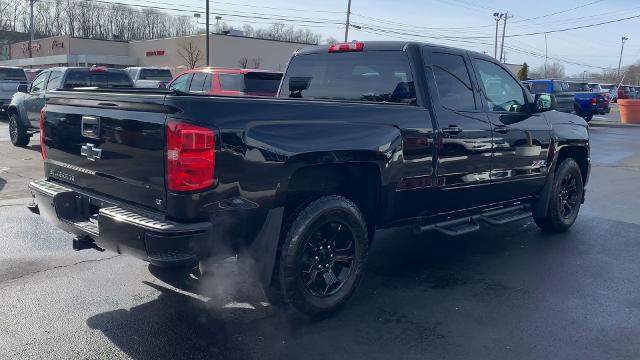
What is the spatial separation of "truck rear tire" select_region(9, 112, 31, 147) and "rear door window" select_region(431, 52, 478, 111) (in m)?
11.1

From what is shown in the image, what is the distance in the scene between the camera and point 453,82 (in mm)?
5258

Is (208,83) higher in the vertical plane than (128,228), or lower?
higher

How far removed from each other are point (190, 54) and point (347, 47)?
43.7 meters

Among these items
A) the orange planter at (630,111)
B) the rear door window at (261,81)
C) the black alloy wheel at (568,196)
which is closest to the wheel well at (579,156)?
the black alloy wheel at (568,196)

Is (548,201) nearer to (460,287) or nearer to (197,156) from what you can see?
(460,287)

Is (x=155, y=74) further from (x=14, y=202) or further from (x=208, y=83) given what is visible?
(x=14, y=202)

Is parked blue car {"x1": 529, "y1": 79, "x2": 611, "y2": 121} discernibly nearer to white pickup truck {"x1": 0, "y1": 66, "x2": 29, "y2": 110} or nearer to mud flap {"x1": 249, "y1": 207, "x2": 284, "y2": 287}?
white pickup truck {"x1": 0, "y1": 66, "x2": 29, "y2": 110}

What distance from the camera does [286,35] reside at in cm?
8356

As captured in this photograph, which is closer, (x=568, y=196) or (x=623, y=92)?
(x=568, y=196)

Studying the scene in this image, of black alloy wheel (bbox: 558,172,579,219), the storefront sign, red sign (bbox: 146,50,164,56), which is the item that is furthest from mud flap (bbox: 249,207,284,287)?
the storefront sign

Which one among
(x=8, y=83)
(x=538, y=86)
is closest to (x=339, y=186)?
(x=8, y=83)

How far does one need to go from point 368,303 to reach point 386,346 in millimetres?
748

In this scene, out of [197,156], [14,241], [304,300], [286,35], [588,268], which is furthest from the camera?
[286,35]

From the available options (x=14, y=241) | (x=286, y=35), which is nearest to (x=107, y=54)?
(x=286, y=35)
